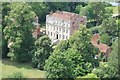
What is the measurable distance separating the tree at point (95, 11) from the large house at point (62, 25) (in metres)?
1.30

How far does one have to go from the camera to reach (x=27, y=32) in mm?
10133

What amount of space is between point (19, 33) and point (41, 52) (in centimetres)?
91

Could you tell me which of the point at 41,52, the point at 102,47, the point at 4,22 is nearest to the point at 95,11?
the point at 102,47

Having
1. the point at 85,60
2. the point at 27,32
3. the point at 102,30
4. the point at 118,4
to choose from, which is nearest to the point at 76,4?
the point at 118,4

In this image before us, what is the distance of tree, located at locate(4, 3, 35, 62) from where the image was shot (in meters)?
9.81

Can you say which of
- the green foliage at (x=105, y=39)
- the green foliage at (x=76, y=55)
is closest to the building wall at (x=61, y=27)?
the green foliage at (x=105, y=39)

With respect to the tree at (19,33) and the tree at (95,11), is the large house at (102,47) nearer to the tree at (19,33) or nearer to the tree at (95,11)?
the tree at (19,33)

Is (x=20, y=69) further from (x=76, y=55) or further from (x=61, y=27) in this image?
(x=61, y=27)

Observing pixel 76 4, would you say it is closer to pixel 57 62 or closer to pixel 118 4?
pixel 118 4

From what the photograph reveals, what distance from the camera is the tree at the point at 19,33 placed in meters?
9.81

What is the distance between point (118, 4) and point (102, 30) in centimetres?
334

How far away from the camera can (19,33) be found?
9977 mm

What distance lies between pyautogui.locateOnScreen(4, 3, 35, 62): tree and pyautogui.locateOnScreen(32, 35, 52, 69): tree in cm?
34

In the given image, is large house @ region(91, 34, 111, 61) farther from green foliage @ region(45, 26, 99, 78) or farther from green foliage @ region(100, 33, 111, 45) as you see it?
green foliage @ region(45, 26, 99, 78)
